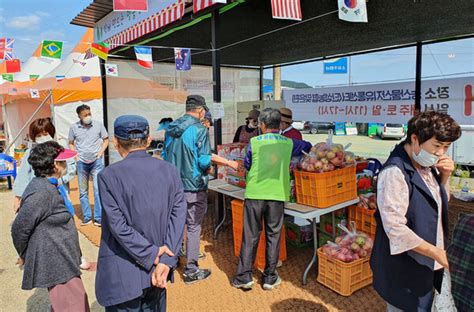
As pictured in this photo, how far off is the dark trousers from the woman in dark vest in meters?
→ 1.26

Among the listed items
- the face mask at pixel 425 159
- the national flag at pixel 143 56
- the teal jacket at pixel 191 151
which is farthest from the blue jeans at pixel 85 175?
the face mask at pixel 425 159

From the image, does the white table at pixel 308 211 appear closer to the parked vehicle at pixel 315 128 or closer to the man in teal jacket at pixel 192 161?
the man in teal jacket at pixel 192 161

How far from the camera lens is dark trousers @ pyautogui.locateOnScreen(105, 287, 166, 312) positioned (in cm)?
181

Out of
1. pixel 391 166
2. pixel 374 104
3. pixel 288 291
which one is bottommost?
pixel 288 291

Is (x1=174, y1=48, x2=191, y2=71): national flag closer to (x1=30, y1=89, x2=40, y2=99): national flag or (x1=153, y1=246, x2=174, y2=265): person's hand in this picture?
(x1=153, y1=246, x2=174, y2=265): person's hand

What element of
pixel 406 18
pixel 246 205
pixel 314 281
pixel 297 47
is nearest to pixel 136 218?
pixel 246 205

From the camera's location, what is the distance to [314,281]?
11.6 feet

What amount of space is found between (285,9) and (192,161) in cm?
195

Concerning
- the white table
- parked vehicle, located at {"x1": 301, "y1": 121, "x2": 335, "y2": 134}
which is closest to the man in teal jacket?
the white table

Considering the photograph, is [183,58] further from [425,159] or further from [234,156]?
[425,159]

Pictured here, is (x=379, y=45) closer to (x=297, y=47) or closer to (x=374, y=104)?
(x=374, y=104)

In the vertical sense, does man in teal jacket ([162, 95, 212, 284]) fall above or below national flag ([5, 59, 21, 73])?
below

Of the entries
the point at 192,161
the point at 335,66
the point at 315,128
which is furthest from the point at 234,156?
the point at 315,128

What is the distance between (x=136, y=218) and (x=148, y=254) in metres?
0.19
